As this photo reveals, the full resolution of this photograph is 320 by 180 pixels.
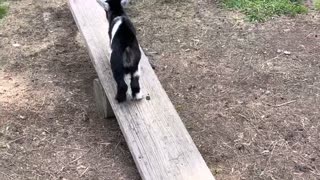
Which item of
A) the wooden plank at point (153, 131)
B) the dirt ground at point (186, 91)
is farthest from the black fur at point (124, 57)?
the dirt ground at point (186, 91)

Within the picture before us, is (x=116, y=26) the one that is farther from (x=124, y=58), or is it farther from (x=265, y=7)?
(x=265, y=7)

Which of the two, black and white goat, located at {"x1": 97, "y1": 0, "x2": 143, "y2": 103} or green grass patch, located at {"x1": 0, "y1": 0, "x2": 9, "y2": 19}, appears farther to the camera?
green grass patch, located at {"x1": 0, "y1": 0, "x2": 9, "y2": 19}

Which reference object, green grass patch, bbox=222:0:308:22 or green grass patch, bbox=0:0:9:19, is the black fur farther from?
green grass patch, bbox=0:0:9:19

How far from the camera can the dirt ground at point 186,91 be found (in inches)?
187

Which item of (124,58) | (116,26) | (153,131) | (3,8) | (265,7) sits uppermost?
(116,26)

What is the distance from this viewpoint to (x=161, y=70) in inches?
233

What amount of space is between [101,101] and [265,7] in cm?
281

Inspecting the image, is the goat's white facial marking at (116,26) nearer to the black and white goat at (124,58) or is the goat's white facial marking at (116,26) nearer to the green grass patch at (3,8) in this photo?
the black and white goat at (124,58)

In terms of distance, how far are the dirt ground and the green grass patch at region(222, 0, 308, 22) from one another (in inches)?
4.9

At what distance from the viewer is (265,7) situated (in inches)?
270

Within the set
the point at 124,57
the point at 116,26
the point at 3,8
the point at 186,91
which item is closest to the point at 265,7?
the point at 186,91

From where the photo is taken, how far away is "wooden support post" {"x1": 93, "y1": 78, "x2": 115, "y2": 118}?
16.6ft

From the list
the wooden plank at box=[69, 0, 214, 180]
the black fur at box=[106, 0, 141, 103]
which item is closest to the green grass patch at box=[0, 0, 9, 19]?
the wooden plank at box=[69, 0, 214, 180]

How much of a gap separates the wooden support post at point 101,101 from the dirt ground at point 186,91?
0.09 meters
